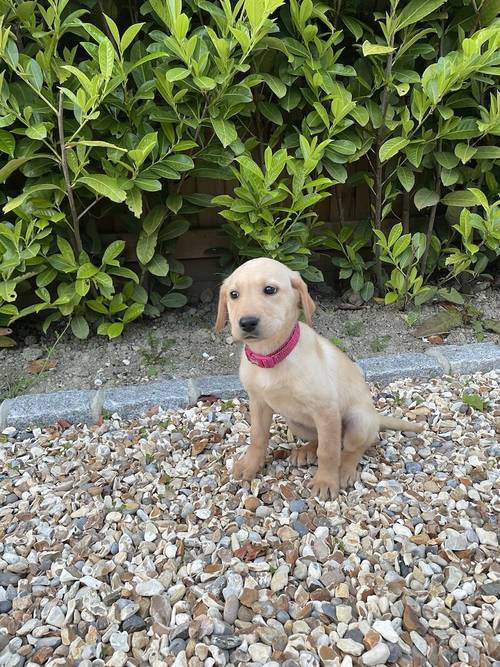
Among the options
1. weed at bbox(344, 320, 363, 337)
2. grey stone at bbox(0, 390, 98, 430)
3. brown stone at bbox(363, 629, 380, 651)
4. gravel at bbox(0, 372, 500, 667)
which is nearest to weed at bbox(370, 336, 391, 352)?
weed at bbox(344, 320, 363, 337)

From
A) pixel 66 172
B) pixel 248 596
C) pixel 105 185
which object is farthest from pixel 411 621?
pixel 66 172

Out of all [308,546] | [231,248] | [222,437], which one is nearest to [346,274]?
[231,248]

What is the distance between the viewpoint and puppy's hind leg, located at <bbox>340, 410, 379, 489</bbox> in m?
2.74

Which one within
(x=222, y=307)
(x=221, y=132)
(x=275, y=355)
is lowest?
(x=275, y=355)

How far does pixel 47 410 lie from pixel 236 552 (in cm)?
169

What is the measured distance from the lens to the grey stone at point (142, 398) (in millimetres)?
3488

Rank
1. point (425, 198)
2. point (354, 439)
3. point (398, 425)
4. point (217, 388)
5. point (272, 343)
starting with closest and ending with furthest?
point (272, 343), point (354, 439), point (398, 425), point (217, 388), point (425, 198)

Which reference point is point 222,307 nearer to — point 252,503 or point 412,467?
point 252,503

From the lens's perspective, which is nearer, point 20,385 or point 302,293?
point 302,293

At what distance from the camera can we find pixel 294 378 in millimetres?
2488

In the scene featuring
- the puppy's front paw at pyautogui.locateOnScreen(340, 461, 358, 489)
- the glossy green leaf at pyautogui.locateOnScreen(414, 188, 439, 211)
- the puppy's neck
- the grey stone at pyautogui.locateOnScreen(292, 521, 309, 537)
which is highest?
the glossy green leaf at pyautogui.locateOnScreen(414, 188, 439, 211)

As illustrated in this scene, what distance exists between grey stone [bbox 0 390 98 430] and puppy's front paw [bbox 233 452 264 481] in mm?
1108

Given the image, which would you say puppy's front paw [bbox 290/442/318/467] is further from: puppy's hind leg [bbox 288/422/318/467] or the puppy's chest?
the puppy's chest

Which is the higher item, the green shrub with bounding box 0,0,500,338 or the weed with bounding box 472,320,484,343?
the green shrub with bounding box 0,0,500,338
